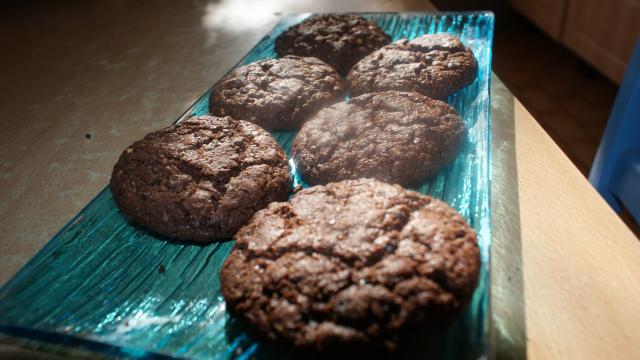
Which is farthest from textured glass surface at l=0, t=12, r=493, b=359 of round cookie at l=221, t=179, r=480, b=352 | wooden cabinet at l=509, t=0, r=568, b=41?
wooden cabinet at l=509, t=0, r=568, b=41

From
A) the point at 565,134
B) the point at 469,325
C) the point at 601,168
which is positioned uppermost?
the point at 469,325

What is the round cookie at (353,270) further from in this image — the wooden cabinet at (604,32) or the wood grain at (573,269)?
the wooden cabinet at (604,32)

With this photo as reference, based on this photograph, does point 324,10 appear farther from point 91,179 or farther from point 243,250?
point 243,250

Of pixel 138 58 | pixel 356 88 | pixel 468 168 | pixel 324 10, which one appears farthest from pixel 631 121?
pixel 138 58

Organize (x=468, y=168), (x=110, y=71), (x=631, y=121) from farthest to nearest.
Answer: (x=110, y=71), (x=631, y=121), (x=468, y=168)

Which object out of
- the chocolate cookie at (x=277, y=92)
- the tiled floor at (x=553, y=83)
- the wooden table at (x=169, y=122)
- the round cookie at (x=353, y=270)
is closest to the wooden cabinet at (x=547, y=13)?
the tiled floor at (x=553, y=83)

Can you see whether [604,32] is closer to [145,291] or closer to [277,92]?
[277,92]

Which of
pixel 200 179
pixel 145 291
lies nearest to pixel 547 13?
pixel 200 179

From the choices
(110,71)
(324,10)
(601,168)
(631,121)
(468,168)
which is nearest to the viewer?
(468,168)
